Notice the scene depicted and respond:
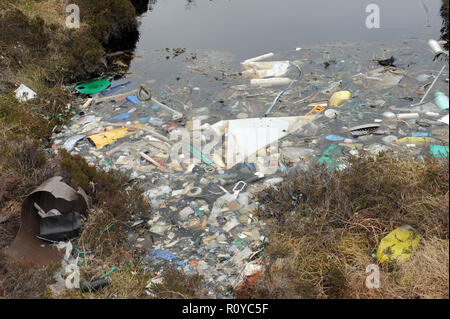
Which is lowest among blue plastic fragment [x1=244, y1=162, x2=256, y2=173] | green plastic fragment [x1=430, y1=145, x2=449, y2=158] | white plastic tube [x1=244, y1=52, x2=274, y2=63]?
blue plastic fragment [x1=244, y1=162, x2=256, y2=173]

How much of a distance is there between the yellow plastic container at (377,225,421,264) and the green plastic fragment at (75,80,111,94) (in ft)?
18.2

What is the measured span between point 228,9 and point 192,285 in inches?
331

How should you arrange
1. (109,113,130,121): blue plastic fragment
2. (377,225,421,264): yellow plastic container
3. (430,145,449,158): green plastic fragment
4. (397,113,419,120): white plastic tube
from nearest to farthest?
(377,225,421,264): yellow plastic container < (430,145,449,158): green plastic fragment < (397,113,419,120): white plastic tube < (109,113,130,121): blue plastic fragment

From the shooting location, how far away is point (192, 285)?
10.2 ft

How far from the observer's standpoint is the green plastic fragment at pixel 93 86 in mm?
6934

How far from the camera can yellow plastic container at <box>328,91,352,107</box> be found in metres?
5.73

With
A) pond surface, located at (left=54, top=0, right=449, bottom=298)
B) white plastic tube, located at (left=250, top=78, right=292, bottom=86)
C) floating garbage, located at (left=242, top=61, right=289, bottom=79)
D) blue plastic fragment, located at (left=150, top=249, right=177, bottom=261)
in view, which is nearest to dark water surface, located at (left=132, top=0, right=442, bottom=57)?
pond surface, located at (left=54, top=0, right=449, bottom=298)

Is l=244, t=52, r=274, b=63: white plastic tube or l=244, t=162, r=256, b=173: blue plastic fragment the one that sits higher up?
l=244, t=52, r=274, b=63: white plastic tube

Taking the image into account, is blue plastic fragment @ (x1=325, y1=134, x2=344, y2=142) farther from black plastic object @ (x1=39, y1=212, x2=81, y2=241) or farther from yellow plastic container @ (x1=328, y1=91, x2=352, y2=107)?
black plastic object @ (x1=39, y1=212, x2=81, y2=241)

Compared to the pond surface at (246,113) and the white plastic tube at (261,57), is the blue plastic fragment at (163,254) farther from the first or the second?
the white plastic tube at (261,57)

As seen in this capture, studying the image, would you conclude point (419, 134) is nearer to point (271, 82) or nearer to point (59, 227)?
point (271, 82)

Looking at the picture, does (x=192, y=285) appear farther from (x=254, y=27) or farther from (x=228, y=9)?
(x=228, y=9)

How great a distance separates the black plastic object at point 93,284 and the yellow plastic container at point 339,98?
4022 mm
